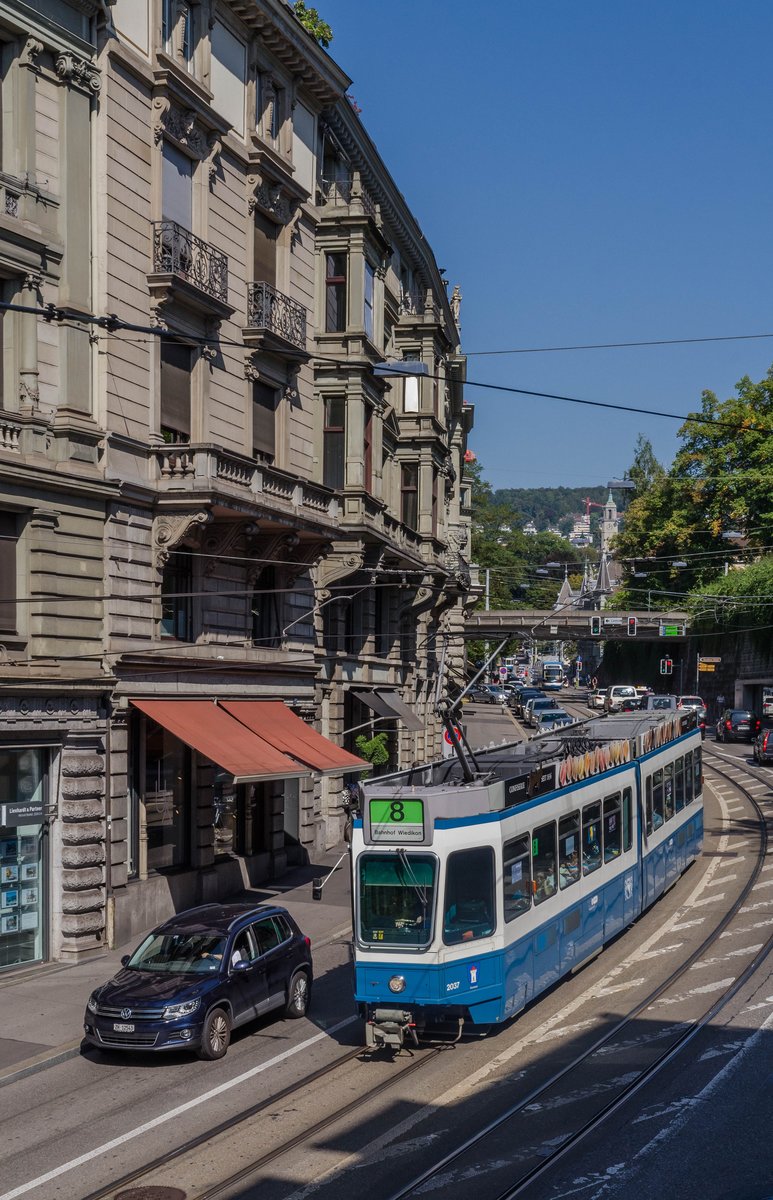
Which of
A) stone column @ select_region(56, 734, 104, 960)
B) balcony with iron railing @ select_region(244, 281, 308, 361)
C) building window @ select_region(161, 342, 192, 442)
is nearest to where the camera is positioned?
stone column @ select_region(56, 734, 104, 960)

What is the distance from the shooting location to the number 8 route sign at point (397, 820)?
1554 cm

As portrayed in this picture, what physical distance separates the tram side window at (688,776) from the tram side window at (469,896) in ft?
43.0

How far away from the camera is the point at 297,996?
61.2ft

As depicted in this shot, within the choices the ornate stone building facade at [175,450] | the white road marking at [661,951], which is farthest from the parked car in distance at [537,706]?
the white road marking at [661,951]

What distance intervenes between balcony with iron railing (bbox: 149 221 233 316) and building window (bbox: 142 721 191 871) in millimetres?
8673

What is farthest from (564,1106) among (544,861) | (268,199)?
(268,199)

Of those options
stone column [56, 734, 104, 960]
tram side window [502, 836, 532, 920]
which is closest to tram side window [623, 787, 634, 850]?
tram side window [502, 836, 532, 920]

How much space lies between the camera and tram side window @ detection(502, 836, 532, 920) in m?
16.0

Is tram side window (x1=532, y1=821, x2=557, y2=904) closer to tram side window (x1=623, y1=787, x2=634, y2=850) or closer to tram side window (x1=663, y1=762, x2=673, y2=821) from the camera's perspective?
tram side window (x1=623, y1=787, x2=634, y2=850)

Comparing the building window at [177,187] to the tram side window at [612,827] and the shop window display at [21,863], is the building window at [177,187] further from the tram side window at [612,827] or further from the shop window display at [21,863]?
the tram side window at [612,827]

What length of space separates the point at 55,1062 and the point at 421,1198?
7.36 meters

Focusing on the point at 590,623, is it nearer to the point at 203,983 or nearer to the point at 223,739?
the point at 223,739

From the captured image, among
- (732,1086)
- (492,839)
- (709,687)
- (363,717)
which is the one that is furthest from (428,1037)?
(709,687)

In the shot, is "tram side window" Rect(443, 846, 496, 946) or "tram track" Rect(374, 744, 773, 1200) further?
"tram side window" Rect(443, 846, 496, 946)
